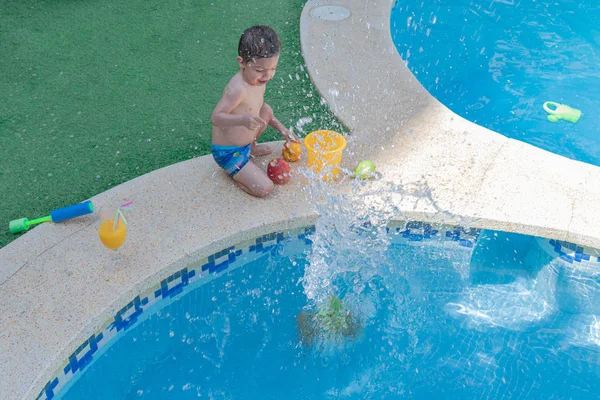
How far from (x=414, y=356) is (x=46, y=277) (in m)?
1.85

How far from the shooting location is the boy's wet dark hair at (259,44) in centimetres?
295

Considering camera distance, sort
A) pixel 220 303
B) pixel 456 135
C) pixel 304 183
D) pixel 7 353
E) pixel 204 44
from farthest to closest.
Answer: pixel 204 44, pixel 456 135, pixel 304 183, pixel 220 303, pixel 7 353

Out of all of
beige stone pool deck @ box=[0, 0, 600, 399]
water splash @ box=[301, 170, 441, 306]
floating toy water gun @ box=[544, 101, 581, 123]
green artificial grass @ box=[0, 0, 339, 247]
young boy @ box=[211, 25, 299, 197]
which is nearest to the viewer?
beige stone pool deck @ box=[0, 0, 600, 399]

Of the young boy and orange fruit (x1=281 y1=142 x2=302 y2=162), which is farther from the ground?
the young boy

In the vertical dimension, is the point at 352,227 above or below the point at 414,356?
above

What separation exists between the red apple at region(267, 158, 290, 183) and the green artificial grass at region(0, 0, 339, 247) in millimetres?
575

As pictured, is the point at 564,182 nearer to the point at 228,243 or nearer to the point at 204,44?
the point at 228,243

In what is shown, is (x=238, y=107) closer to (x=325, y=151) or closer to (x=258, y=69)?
(x=258, y=69)

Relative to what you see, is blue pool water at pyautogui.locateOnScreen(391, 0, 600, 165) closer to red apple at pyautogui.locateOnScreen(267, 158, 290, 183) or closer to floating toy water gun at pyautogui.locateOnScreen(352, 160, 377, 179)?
floating toy water gun at pyautogui.locateOnScreen(352, 160, 377, 179)

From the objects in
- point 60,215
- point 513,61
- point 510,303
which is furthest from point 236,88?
point 513,61

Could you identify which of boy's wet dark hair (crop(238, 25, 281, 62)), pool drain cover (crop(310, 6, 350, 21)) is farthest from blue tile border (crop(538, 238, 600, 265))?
pool drain cover (crop(310, 6, 350, 21))

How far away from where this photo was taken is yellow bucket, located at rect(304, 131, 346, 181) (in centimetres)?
330

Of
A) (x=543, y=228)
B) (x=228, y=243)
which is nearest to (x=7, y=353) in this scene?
(x=228, y=243)

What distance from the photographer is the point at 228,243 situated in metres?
3.13
